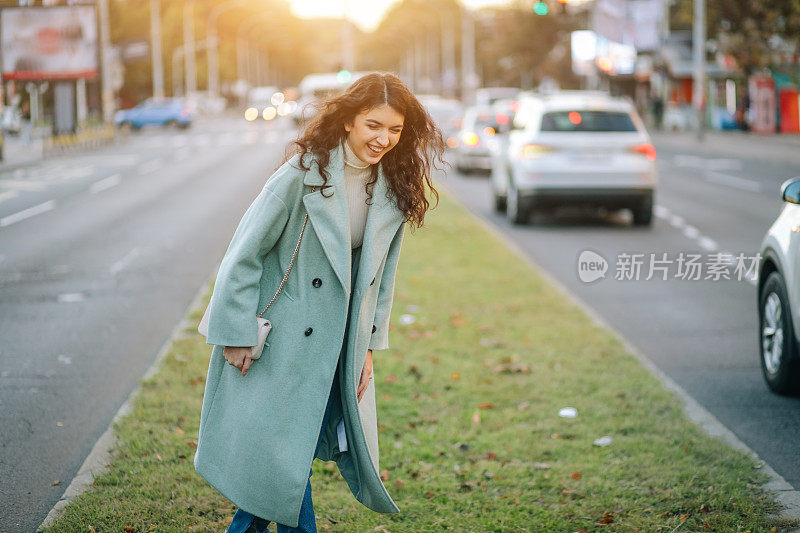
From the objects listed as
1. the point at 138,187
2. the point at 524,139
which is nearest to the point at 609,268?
the point at 524,139

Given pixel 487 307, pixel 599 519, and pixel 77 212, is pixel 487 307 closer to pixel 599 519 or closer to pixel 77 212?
pixel 599 519

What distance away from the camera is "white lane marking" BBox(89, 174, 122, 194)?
23.1 m

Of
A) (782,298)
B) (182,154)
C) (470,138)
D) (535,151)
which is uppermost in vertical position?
(535,151)

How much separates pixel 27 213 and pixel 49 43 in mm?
27766

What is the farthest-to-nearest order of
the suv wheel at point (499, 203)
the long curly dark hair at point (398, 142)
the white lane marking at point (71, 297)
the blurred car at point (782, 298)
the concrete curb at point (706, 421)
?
1. the suv wheel at point (499, 203)
2. the white lane marking at point (71, 297)
3. the blurred car at point (782, 298)
4. the concrete curb at point (706, 421)
5. the long curly dark hair at point (398, 142)

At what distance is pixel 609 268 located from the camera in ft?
39.1

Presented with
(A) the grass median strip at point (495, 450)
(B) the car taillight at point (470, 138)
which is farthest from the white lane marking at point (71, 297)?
(B) the car taillight at point (470, 138)

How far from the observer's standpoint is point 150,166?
30.8m

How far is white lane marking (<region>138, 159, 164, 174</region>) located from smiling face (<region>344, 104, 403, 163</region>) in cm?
2588

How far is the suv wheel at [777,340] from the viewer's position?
19.9 ft

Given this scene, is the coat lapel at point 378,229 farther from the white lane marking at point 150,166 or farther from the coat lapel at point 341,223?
the white lane marking at point 150,166

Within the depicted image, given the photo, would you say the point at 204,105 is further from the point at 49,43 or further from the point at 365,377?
the point at 365,377

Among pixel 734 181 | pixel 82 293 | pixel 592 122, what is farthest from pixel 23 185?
pixel 734 181

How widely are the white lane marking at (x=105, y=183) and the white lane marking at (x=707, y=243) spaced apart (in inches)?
519
